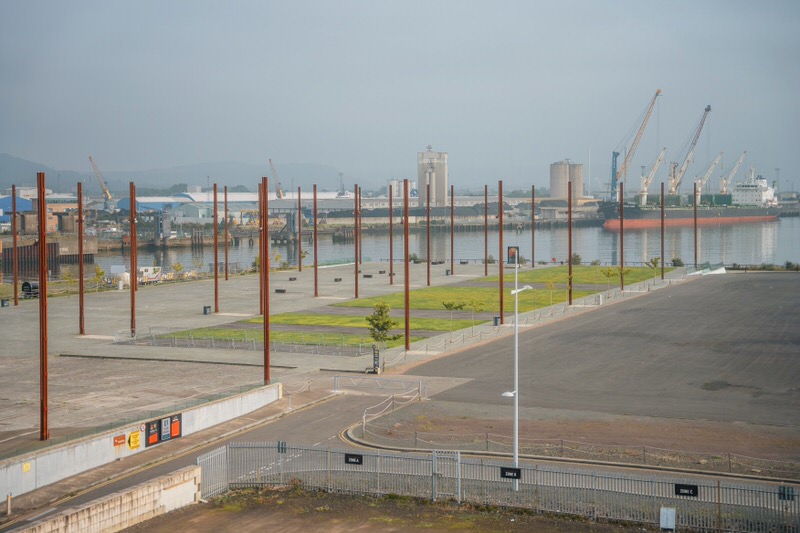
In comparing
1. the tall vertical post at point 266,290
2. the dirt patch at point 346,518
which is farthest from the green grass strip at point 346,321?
the dirt patch at point 346,518

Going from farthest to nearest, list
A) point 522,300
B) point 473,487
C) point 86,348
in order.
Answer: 1. point 522,300
2. point 86,348
3. point 473,487

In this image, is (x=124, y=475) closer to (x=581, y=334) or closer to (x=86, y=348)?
(x=86, y=348)

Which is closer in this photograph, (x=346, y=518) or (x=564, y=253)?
(x=346, y=518)

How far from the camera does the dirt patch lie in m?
20.9

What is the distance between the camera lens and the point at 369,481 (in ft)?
77.6

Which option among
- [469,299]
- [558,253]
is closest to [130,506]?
[469,299]

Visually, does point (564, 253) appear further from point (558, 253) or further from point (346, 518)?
point (346, 518)

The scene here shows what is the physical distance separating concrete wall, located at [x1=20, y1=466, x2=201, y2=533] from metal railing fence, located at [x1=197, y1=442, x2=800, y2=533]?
80 centimetres

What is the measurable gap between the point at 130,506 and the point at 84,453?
536cm

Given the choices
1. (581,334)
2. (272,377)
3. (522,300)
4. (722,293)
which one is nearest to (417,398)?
(272,377)

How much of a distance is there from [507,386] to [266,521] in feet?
58.2

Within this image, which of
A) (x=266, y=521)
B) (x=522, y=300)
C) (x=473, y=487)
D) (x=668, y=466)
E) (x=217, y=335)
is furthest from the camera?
(x=522, y=300)

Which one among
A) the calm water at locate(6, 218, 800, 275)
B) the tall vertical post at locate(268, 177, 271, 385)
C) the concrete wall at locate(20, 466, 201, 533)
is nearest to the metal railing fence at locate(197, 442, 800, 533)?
the concrete wall at locate(20, 466, 201, 533)

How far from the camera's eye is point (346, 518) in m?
21.7
